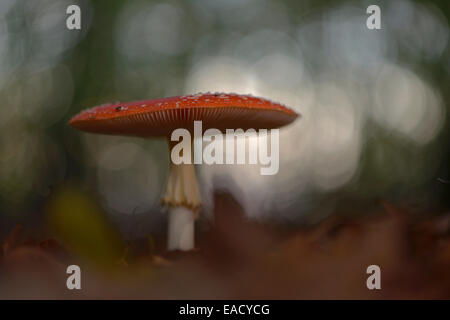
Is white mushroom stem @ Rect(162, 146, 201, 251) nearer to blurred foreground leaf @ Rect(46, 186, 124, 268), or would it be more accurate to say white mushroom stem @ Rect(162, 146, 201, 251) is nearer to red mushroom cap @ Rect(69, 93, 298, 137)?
red mushroom cap @ Rect(69, 93, 298, 137)

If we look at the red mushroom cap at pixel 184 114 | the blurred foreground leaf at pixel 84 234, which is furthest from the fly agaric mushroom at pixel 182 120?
the blurred foreground leaf at pixel 84 234

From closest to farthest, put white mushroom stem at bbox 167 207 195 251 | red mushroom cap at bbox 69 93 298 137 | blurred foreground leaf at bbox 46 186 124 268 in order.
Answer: blurred foreground leaf at bbox 46 186 124 268 < red mushroom cap at bbox 69 93 298 137 < white mushroom stem at bbox 167 207 195 251

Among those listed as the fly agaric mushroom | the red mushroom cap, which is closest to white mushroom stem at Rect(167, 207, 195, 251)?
the fly agaric mushroom

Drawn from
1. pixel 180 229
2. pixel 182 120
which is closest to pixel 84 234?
pixel 180 229

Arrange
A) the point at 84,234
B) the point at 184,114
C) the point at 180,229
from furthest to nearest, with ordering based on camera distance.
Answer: the point at 180,229 < the point at 184,114 < the point at 84,234

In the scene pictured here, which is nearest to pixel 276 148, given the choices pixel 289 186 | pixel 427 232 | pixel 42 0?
pixel 289 186

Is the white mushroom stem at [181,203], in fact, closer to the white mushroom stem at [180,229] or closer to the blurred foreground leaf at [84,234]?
the white mushroom stem at [180,229]

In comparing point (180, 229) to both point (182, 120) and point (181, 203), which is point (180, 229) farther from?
point (182, 120)

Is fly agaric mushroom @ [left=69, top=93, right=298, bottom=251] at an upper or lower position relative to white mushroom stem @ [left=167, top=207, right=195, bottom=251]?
upper
